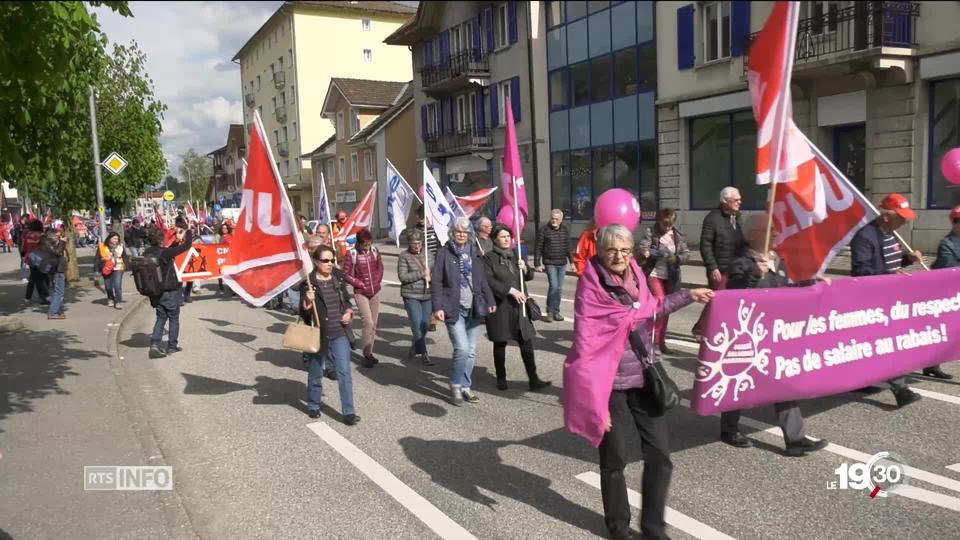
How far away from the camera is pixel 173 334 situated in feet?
34.0

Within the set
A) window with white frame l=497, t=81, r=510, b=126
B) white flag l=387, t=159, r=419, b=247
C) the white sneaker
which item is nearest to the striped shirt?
the white sneaker

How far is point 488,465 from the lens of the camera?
5.44 m

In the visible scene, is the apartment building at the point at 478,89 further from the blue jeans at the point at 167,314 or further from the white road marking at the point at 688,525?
the white road marking at the point at 688,525

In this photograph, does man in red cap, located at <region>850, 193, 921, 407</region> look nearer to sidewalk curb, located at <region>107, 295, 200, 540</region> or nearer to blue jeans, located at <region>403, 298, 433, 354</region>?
blue jeans, located at <region>403, 298, 433, 354</region>

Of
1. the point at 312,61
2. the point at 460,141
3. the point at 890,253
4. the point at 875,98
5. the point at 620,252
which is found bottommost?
the point at 890,253

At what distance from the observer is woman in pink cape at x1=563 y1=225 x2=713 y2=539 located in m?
4.01

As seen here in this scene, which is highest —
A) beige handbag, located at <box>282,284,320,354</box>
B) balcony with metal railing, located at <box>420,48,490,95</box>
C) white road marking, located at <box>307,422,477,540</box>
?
balcony with metal railing, located at <box>420,48,490,95</box>

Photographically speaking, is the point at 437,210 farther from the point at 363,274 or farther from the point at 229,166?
the point at 229,166

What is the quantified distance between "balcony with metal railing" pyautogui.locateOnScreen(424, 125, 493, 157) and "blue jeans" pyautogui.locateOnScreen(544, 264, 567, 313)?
20443 mm

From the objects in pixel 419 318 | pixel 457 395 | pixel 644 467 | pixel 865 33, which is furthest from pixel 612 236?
pixel 865 33

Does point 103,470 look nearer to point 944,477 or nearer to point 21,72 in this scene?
point 21,72

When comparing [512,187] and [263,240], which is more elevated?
[512,187]

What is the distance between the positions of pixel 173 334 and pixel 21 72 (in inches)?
223

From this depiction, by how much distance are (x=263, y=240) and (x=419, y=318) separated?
282 centimetres
